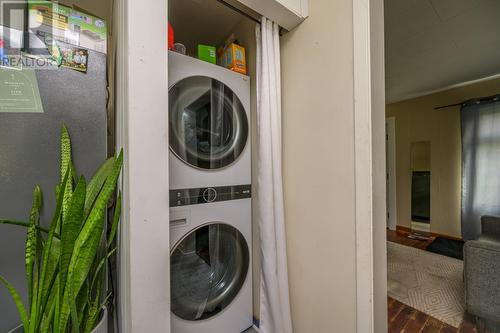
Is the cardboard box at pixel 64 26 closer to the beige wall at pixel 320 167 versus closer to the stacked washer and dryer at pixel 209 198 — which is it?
the stacked washer and dryer at pixel 209 198

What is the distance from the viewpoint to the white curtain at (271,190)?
101 cm

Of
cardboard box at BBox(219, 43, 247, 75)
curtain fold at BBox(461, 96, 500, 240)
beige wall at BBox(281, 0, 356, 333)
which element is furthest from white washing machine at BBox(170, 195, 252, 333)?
curtain fold at BBox(461, 96, 500, 240)

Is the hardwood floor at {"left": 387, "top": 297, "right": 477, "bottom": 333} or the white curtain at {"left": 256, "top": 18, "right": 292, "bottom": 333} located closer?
the white curtain at {"left": 256, "top": 18, "right": 292, "bottom": 333}

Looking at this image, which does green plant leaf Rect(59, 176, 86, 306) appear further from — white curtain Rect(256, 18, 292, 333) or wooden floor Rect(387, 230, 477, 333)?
wooden floor Rect(387, 230, 477, 333)

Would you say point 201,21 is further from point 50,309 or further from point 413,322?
point 413,322

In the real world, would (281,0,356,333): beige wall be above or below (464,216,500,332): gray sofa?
above

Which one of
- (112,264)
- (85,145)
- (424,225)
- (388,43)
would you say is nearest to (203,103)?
(85,145)

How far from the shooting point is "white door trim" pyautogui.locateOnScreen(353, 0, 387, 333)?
761mm

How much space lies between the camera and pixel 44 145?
679 millimetres

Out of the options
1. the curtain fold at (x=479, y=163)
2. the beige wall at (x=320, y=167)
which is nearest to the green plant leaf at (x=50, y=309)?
the beige wall at (x=320, y=167)

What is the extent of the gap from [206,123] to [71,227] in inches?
27.9

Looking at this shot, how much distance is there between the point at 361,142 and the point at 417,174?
360cm

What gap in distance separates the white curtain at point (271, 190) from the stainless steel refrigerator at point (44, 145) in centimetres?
69

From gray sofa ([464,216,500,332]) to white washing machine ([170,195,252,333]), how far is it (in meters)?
1.43
